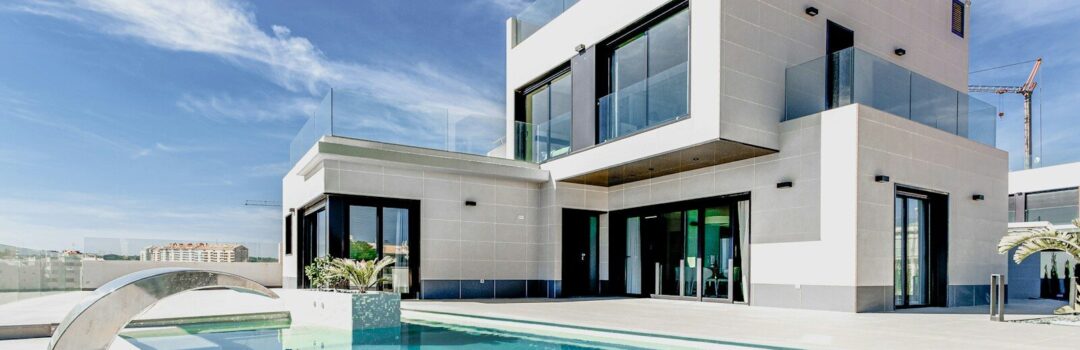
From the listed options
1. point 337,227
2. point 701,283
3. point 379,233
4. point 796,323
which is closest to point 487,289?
point 379,233

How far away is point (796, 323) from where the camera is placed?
7.71 meters

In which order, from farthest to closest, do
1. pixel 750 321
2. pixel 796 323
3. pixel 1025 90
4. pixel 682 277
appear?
pixel 1025 90
pixel 682 277
pixel 750 321
pixel 796 323

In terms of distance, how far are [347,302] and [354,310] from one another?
0.48 feet

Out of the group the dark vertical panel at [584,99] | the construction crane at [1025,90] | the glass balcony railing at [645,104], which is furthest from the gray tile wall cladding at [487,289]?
the construction crane at [1025,90]

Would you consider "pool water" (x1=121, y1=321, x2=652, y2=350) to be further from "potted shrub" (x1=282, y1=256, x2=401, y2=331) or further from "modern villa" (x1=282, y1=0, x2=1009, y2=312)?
"modern villa" (x1=282, y1=0, x2=1009, y2=312)

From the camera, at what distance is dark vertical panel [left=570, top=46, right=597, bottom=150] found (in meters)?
12.2

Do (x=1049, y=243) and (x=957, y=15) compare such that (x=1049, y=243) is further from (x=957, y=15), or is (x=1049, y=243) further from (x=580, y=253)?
(x=580, y=253)

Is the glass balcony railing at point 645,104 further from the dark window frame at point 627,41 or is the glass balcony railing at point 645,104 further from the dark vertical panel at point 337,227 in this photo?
the dark vertical panel at point 337,227

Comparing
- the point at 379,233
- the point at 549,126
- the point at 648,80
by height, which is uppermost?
the point at 648,80

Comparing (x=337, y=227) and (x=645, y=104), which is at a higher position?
(x=645, y=104)

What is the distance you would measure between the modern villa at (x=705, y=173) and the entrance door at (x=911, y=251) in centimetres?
4

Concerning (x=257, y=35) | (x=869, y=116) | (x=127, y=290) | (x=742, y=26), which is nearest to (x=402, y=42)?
(x=257, y=35)

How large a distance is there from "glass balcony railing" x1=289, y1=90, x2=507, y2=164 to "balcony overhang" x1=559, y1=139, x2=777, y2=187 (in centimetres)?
208

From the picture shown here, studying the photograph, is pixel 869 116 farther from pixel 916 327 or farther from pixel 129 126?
pixel 129 126
